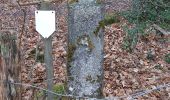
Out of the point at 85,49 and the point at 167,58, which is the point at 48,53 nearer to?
the point at 85,49

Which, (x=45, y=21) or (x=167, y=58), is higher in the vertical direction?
(x=45, y=21)

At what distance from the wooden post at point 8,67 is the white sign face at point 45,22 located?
38 cm

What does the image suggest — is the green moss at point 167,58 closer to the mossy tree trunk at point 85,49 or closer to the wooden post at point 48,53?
the mossy tree trunk at point 85,49

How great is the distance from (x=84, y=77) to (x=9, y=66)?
1.18 m

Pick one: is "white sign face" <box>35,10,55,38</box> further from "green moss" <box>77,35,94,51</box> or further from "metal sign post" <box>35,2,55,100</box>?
"green moss" <box>77,35,94,51</box>

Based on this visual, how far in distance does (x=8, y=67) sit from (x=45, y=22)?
1.95 ft

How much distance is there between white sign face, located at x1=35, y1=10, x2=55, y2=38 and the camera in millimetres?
4141

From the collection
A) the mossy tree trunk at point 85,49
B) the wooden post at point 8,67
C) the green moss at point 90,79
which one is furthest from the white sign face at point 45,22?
the green moss at point 90,79

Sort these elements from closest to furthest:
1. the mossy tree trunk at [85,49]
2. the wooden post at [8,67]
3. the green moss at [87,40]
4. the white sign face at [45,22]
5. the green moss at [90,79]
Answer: the wooden post at [8,67] < the white sign face at [45,22] < the mossy tree trunk at [85,49] < the green moss at [87,40] < the green moss at [90,79]

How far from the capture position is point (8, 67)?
399 centimetres

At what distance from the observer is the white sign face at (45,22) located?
4141 mm

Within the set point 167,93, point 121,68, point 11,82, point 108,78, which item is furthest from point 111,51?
point 11,82

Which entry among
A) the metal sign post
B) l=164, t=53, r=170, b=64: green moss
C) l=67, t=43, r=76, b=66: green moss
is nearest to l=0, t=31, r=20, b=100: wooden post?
the metal sign post

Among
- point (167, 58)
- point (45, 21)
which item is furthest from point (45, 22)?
point (167, 58)
